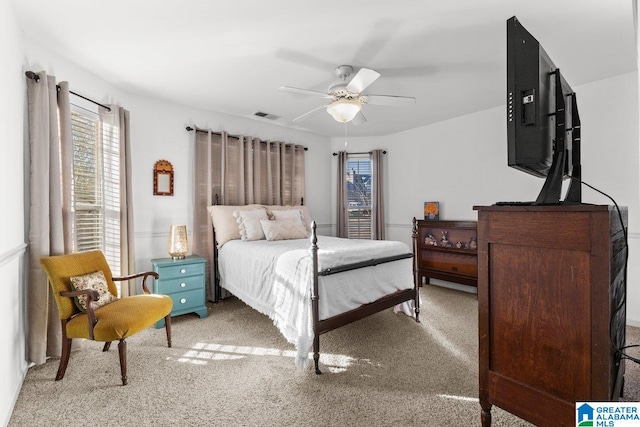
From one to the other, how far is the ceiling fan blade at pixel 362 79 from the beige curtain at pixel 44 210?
2.59m

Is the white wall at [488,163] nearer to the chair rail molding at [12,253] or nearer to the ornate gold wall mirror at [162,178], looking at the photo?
the ornate gold wall mirror at [162,178]

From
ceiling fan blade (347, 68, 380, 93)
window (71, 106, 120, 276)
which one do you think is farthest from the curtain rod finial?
ceiling fan blade (347, 68, 380, 93)

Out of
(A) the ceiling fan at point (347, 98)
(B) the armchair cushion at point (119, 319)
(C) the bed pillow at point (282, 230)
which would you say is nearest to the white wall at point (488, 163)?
(C) the bed pillow at point (282, 230)

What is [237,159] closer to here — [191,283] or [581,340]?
[191,283]

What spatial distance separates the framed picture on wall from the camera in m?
5.07

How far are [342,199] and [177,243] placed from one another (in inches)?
123

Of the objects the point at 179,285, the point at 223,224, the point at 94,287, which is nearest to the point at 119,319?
the point at 94,287

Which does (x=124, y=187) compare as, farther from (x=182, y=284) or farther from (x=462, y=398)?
(x=462, y=398)

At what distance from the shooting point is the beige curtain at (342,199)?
5.75 m

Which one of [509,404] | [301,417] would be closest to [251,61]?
[301,417]

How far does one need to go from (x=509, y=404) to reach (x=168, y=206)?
13.5 ft

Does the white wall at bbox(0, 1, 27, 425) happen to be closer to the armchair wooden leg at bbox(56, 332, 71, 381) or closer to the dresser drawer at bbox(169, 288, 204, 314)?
the armchair wooden leg at bbox(56, 332, 71, 381)

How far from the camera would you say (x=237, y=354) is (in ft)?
8.69

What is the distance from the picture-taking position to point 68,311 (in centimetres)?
230
